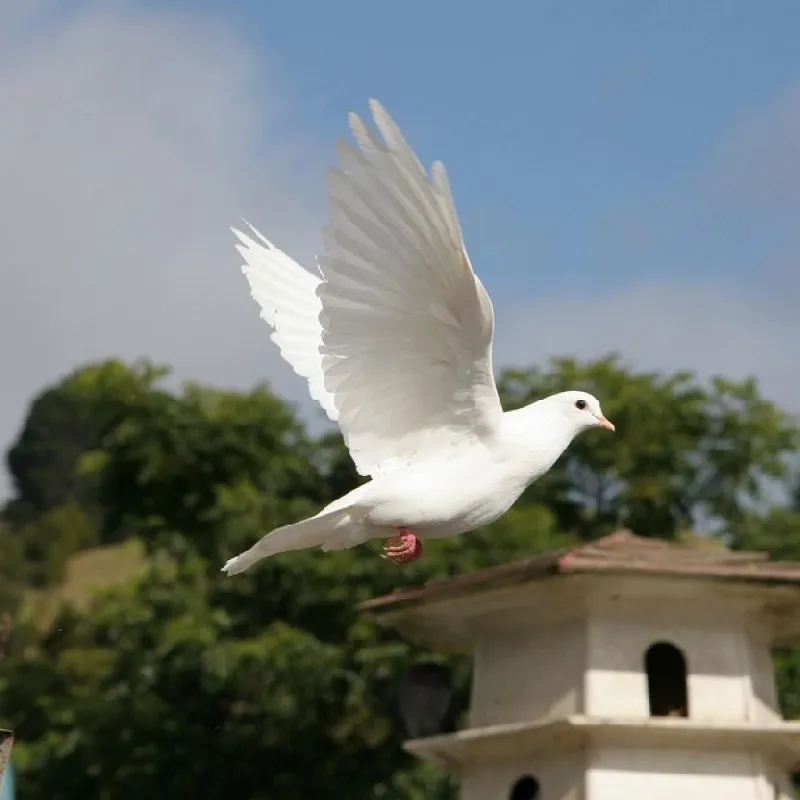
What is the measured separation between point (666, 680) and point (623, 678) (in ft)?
2.21

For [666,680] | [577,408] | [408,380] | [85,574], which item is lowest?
[408,380]

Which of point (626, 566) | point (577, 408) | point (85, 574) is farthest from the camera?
point (85, 574)

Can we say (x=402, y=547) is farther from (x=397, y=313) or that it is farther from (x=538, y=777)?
(x=538, y=777)

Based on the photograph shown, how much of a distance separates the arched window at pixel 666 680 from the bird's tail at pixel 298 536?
26.5 feet

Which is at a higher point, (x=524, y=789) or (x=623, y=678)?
(x=623, y=678)

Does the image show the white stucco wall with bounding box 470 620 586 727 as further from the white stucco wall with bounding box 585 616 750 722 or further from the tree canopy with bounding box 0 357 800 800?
the tree canopy with bounding box 0 357 800 800

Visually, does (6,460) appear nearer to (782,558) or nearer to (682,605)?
(782,558)

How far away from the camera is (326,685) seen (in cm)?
2461

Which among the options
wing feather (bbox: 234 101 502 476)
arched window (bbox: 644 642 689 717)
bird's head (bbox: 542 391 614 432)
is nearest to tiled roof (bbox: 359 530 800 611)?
arched window (bbox: 644 642 689 717)

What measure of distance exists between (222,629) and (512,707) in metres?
9.24

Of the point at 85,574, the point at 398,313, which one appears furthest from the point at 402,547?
the point at 85,574

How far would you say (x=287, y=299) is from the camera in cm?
1169

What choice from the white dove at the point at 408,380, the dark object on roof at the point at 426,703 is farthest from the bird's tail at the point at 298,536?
the dark object on roof at the point at 426,703

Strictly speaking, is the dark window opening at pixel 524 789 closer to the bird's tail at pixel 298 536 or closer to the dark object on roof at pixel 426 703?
the dark object on roof at pixel 426 703
